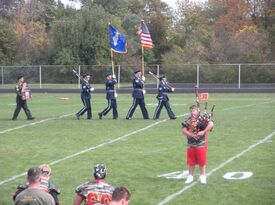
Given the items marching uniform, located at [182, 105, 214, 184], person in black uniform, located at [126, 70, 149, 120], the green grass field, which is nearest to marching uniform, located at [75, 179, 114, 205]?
the green grass field

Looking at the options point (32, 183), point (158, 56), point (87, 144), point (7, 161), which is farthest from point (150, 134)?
point (158, 56)

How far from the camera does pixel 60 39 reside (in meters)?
60.5

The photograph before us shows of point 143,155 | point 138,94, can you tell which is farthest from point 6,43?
point 143,155

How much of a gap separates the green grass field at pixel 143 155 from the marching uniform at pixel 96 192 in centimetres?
292

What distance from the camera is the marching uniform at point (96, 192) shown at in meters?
8.15

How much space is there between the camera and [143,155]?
16.3 m

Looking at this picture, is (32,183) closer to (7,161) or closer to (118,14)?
(7,161)

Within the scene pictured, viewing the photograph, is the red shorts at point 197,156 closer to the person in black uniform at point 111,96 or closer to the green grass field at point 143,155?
the green grass field at point 143,155

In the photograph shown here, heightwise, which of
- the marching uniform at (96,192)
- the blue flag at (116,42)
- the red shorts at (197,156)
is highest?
the blue flag at (116,42)

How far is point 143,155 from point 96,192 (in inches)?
→ 320

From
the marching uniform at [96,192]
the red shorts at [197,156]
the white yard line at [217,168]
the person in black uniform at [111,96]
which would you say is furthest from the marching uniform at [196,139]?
the person in black uniform at [111,96]

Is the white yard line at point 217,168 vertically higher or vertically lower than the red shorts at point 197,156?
lower

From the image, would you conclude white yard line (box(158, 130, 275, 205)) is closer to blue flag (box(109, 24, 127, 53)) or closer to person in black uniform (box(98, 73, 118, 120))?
person in black uniform (box(98, 73, 118, 120))

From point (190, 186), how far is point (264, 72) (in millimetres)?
39183
